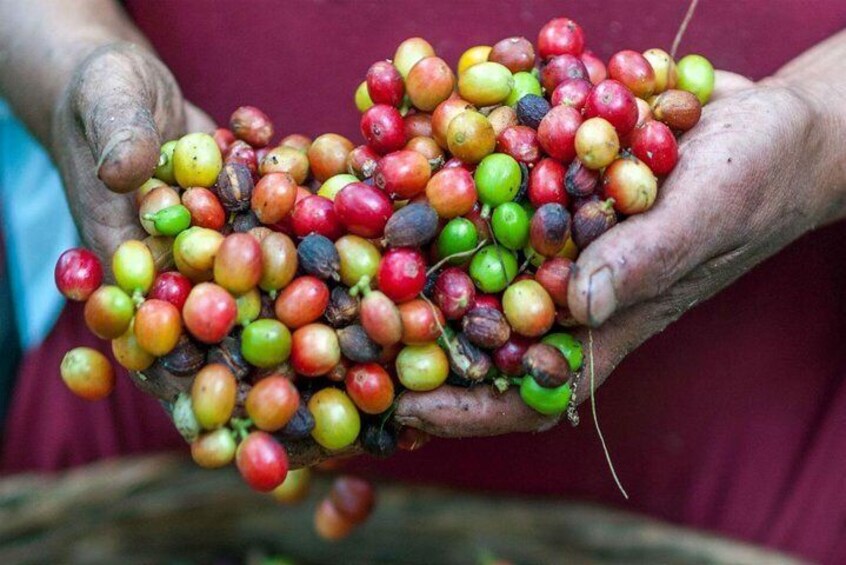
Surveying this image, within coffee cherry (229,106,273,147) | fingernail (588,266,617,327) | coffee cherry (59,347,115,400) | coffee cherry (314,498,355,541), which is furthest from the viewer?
coffee cherry (314,498,355,541)

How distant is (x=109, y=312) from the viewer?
1318 mm

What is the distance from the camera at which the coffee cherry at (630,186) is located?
1321 millimetres

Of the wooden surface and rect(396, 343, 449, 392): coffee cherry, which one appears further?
the wooden surface

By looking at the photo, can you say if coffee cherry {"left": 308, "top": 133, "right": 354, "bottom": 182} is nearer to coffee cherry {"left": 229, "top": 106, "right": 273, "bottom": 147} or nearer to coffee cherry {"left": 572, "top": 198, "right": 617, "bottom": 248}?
coffee cherry {"left": 229, "top": 106, "right": 273, "bottom": 147}

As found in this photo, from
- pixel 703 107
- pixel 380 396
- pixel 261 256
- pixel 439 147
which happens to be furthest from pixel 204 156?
pixel 703 107

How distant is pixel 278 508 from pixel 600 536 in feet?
2.74

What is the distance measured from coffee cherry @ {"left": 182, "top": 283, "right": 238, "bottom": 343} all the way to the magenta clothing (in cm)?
83

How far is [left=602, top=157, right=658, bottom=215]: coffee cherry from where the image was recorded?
1321 mm

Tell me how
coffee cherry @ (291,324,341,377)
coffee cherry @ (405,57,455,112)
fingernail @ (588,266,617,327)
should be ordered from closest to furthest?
1. fingernail @ (588,266,617,327)
2. coffee cherry @ (291,324,341,377)
3. coffee cherry @ (405,57,455,112)

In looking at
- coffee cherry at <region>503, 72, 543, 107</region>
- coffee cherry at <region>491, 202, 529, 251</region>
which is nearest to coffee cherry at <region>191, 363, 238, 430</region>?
coffee cherry at <region>491, 202, 529, 251</region>

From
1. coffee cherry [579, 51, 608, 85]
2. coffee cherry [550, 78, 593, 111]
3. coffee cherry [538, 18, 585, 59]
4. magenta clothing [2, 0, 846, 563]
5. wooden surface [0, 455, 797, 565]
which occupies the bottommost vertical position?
wooden surface [0, 455, 797, 565]

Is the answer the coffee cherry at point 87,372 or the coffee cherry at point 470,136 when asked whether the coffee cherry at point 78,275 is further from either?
the coffee cherry at point 470,136

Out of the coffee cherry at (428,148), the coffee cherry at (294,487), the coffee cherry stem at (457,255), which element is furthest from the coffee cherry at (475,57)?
the coffee cherry at (294,487)

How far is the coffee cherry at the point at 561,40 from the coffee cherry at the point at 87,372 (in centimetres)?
91
